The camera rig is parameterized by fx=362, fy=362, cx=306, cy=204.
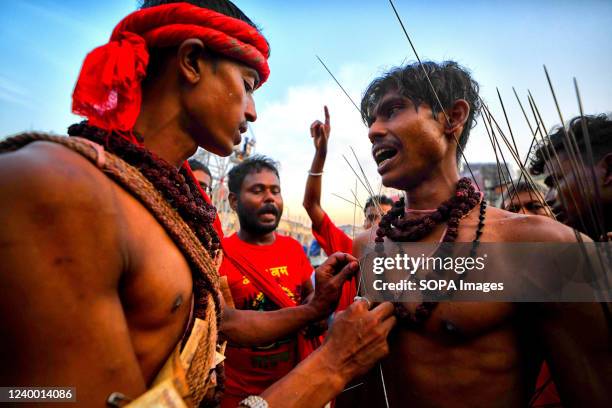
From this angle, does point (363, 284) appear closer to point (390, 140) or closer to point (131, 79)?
point (390, 140)

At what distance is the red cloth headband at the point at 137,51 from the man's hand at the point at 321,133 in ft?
6.11

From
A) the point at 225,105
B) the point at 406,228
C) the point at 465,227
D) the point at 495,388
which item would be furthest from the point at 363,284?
the point at 225,105

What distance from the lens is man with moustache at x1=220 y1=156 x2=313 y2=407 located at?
3141mm

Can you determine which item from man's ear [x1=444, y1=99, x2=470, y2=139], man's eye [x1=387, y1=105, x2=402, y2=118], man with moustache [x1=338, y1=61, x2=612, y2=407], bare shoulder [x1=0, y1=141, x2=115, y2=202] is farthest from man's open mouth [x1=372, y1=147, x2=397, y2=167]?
bare shoulder [x1=0, y1=141, x2=115, y2=202]

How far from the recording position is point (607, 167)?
85.8 inches

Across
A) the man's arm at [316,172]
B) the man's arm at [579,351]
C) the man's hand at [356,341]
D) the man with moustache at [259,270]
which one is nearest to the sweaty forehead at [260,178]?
the man with moustache at [259,270]

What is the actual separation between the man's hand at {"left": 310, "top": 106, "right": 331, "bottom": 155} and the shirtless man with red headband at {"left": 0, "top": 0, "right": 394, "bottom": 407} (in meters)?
1.81

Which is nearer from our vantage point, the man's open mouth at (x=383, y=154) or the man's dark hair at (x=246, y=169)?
the man's open mouth at (x=383, y=154)

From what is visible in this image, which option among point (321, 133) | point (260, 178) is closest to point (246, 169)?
point (260, 178)

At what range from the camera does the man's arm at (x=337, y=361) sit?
4.40 feet

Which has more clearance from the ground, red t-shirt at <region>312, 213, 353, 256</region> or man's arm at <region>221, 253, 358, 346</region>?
red t-shirt at <region>312, 213, 353, 256</region>

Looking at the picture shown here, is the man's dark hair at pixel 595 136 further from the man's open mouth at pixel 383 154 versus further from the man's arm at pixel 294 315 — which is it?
the man's arm at pixel 294 315

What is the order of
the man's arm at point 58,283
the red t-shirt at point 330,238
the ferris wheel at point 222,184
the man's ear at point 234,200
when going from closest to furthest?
the man's arm at point 58,283 < the red t-shirt at point 330,238 < the man's ear at point 234,200 < the ferris wheel at point 222,184

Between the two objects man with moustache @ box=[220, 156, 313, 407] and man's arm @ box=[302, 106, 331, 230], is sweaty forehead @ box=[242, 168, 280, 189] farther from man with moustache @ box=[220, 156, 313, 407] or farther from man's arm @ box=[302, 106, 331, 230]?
man's arm @ box=[302, 106, 331, 230]
